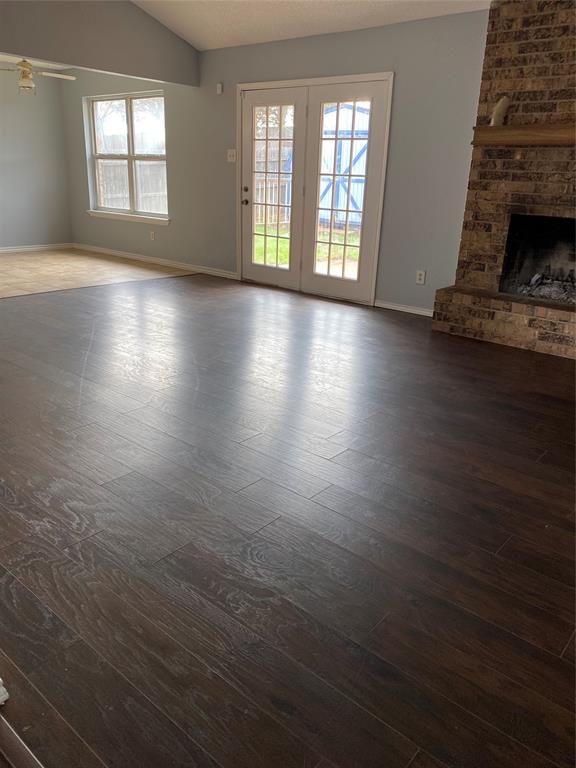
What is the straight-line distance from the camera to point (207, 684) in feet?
4.47

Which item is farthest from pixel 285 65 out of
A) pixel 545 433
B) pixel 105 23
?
pixel 545 433

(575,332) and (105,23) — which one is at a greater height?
(105,23)

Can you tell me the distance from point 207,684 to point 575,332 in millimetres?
3608

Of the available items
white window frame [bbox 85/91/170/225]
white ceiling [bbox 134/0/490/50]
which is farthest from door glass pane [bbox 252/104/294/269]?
white window frame [bbox 85/91/170/225]

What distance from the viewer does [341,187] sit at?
5367 mm

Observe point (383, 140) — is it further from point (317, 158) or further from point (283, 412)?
point (283, 412)

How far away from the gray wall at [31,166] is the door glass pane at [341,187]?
15.4 ft

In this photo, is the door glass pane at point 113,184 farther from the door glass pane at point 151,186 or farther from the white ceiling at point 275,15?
the white ceiling at point 275,15

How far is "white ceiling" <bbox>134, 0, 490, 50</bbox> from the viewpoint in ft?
14.5

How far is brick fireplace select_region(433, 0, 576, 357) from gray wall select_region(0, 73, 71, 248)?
623cm

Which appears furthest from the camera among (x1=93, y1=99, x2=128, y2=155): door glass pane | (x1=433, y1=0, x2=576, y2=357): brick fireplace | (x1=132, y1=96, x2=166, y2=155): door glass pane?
(x1=93, y1=99, x2=128, y2=155): door glass pane

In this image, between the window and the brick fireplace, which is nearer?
the brick fireplace

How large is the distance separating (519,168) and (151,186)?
482 centimetres

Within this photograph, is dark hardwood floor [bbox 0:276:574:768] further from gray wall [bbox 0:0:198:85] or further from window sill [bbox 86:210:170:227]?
window sill [bbox 86:210:170:227]
